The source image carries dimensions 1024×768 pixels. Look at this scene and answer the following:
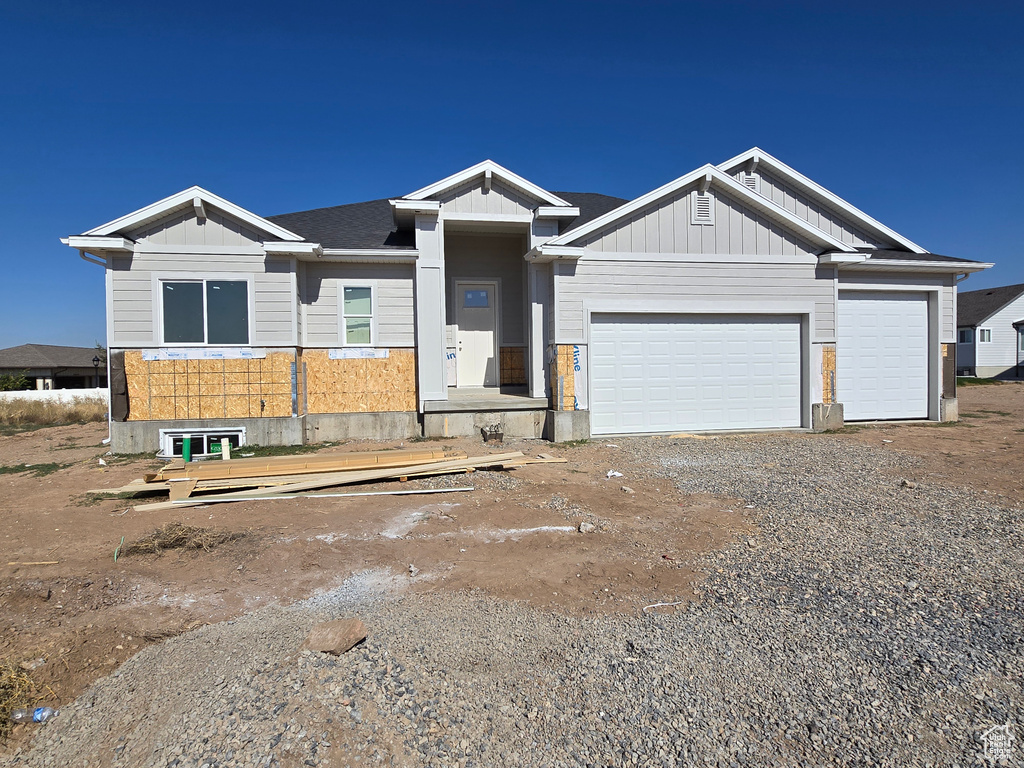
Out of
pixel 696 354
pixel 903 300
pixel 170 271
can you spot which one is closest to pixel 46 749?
pixel 170 271

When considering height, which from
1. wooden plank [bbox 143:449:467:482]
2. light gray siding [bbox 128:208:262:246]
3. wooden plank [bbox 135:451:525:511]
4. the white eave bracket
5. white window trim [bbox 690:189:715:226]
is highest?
white window trim [bbox 690:189:715:226]

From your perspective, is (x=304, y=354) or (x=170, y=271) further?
(x=304, y=354)

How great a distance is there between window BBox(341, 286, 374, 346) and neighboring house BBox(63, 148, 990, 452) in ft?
0.17

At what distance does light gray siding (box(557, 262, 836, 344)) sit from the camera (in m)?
11.1

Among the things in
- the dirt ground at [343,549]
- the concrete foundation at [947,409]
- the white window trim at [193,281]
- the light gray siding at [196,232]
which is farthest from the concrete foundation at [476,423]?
the concrete foundation at [947,409]

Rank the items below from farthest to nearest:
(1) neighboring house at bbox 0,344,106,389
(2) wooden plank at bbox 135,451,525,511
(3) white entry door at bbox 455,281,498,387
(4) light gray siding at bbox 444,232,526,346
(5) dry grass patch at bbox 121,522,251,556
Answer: (1) neighboring house at bbox 0,344,106,389 < (3) white entry door at bbox 455,281,498,387 < (4) light gray siding at bbox 444,232,526,346 < (2) wooden plank at bbox 135,451,525,511 < (5) dry grass patch at bbox 121,522,251,556

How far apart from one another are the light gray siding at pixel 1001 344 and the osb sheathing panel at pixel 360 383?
1544 inches

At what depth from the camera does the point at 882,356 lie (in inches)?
500

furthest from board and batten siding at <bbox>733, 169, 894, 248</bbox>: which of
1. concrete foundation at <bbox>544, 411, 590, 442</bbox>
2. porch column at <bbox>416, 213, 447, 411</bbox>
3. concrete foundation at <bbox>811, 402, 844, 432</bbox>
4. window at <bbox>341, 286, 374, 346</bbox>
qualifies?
window at <bbox>341, 286, 374, 346</bbox>

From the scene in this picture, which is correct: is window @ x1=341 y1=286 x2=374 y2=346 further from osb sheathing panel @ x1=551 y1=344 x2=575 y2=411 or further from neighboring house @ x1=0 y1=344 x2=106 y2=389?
neighboring house @ x1=0 y1=344 x2=106 y2=389

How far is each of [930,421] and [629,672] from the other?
13.3 metres

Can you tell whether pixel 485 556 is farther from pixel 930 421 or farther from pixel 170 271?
pixel 930 421

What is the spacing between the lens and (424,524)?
586 cm

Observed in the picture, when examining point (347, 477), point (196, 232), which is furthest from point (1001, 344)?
point (196, 232)
